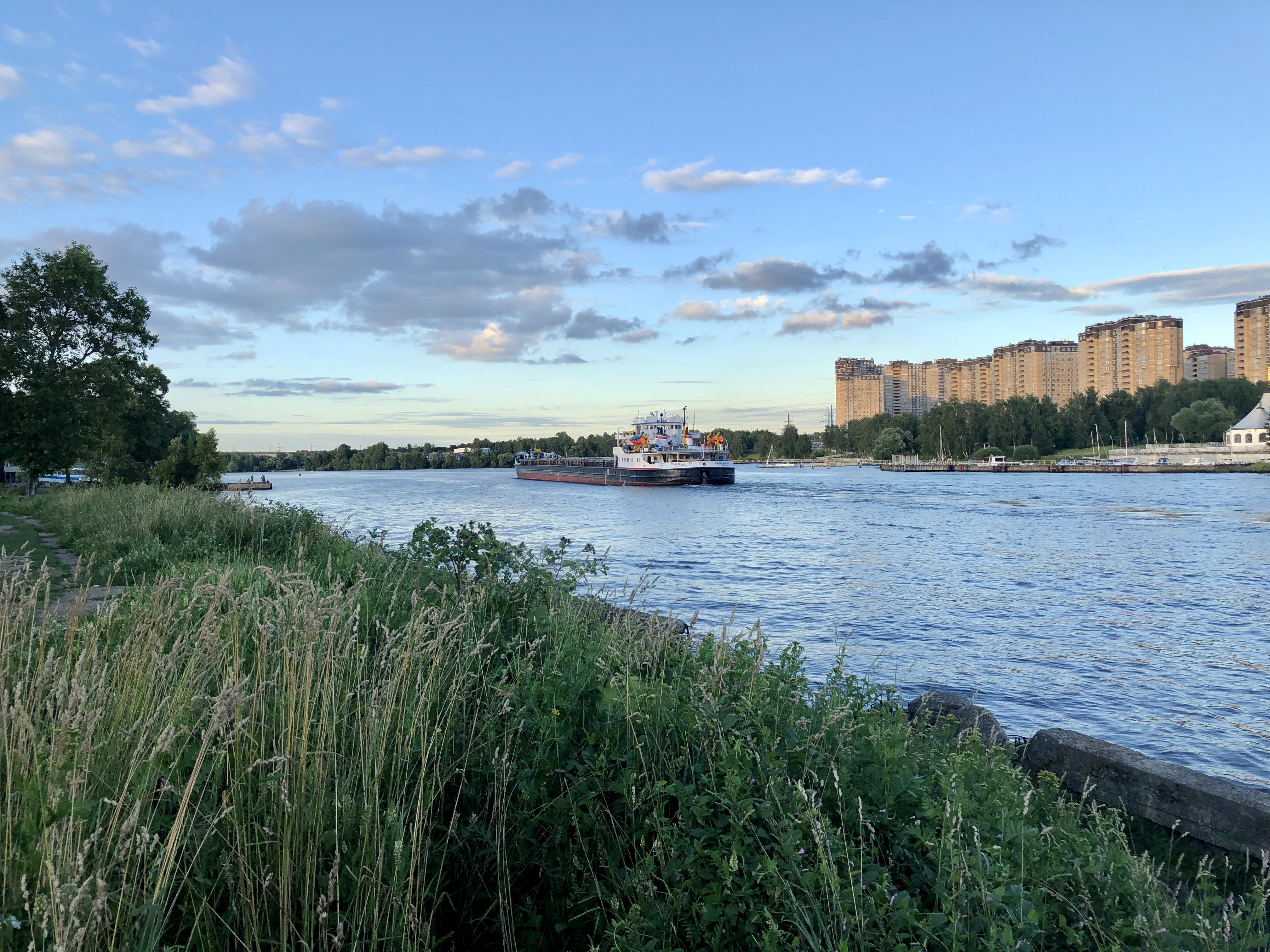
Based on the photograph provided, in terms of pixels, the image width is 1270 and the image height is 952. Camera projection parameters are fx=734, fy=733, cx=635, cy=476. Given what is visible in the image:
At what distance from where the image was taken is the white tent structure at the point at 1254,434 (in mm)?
102688

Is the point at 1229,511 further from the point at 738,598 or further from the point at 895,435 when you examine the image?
the point at 895,435

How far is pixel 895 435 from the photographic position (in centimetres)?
16288

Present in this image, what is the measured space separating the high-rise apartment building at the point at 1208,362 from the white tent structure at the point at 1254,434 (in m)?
88.9

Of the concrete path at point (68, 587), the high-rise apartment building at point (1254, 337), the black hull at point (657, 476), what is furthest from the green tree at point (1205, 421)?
the concrete path at point (68, 587)

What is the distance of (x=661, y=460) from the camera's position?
77875 mm

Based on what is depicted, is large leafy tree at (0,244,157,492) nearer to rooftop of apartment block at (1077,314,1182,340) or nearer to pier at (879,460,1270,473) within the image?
pier at (879,460,1270,473)

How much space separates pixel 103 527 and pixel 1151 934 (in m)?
16.2

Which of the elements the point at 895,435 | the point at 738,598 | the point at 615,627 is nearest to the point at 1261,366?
the point at 895,435

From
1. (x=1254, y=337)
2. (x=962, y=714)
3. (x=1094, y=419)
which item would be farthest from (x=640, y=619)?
(x=1254, y=337)

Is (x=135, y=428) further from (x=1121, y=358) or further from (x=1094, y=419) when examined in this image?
(x=1121, y=358)

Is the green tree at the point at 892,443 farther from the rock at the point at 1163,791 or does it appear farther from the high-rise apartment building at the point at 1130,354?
the rock at the point at 1163,791

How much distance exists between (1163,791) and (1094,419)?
514 ft

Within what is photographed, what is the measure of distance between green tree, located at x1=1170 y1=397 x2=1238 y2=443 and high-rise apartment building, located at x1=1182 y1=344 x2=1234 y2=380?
74.5 meters

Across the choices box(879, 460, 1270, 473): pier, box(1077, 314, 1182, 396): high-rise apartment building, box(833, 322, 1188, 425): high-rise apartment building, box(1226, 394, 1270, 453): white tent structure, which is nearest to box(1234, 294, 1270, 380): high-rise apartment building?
box(833, 322, 1188, 425): high-rise apartment building
